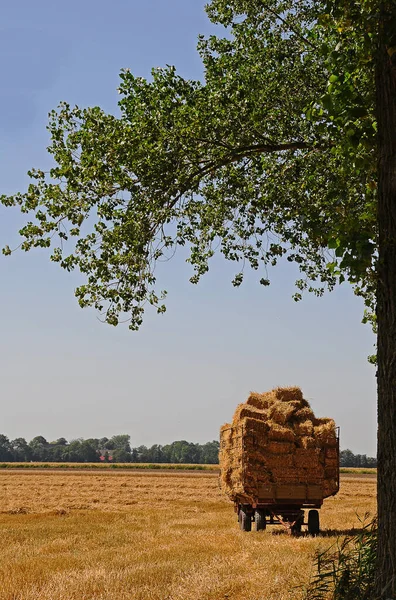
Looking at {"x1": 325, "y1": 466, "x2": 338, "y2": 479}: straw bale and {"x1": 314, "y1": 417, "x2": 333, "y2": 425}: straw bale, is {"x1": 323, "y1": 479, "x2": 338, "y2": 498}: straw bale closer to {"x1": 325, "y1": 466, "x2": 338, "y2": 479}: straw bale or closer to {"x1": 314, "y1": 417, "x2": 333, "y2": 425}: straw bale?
{"x1": 325, "y1": 466, "x2": 338, "y2": 479}: straw bale

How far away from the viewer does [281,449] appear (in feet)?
61.6

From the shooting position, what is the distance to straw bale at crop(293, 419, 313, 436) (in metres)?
19.1

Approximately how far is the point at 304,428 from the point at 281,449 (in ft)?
→ 2.85

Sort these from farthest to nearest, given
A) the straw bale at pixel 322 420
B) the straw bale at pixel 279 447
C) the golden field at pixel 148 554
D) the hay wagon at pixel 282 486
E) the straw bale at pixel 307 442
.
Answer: the straw bale at pixel 322 420, the straw bale at pixel 307 442, the straw bale at pixel 279 447, the hay wagon at pixel 282 486, the golden field at pixel 148 554

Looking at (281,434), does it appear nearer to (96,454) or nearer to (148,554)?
(148,554)

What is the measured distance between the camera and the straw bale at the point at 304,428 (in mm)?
19109

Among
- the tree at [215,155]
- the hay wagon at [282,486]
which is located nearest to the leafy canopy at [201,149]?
the tree at [215,155]

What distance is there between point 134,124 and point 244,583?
7362 mm

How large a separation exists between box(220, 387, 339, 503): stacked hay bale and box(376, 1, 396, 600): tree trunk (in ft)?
36.2

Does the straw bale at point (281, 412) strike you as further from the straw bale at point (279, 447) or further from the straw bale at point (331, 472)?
the straw bale at point (331, 472)

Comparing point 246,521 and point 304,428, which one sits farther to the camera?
point 246,521

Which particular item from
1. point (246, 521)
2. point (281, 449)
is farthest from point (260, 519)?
point (281, 449)

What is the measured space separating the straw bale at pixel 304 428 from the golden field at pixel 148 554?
2535 millimetres

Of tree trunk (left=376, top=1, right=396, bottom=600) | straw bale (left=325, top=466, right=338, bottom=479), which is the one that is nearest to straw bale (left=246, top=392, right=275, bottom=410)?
straw bale (left=325, top=466, right=338, bottom=479)
